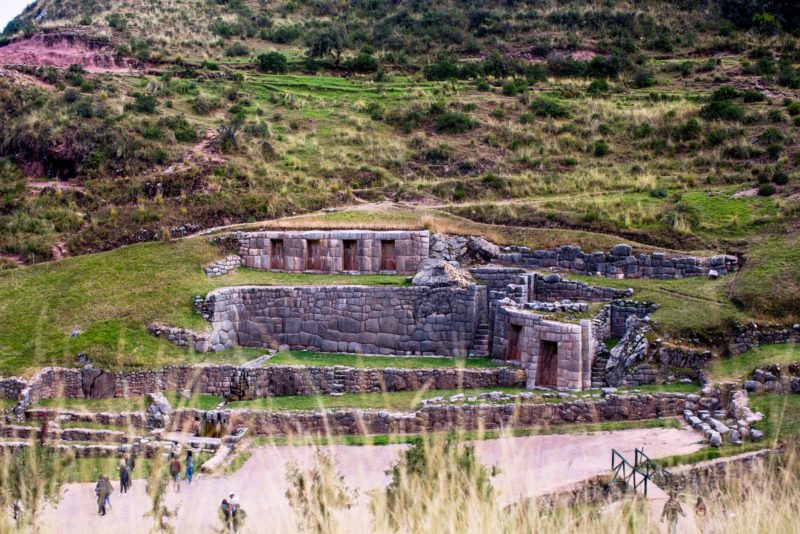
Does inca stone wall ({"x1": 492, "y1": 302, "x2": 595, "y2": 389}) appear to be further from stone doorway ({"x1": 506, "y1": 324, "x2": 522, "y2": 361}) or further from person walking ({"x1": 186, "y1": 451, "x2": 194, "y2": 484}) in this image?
person walking ({"x1": 186, "y1": 451, "x2": 194, "y2": 484})

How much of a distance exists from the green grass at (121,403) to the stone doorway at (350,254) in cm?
765

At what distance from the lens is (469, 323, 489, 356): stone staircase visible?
2644 centimetres

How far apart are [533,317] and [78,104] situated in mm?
26139

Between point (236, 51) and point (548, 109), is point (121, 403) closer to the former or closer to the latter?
point (548, 109)

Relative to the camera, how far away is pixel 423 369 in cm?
2406

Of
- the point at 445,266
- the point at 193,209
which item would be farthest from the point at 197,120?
the point at 445,266

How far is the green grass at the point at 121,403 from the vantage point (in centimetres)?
2319

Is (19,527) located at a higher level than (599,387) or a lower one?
higher

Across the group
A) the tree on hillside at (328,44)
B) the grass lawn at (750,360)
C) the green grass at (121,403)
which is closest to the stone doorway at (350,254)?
the green grass at (121,403)

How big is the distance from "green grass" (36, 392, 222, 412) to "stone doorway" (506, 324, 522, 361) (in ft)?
24.9

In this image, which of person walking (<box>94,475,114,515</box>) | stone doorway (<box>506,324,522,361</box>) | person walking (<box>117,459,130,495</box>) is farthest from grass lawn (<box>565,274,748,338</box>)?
person walking (<box>94,475,114,515</box>)

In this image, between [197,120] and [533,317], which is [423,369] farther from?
[197,120]

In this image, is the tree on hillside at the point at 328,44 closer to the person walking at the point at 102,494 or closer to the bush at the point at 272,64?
the bush at the point at 272,64

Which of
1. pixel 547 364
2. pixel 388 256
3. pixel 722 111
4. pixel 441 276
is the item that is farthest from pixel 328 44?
pixel 547 364
